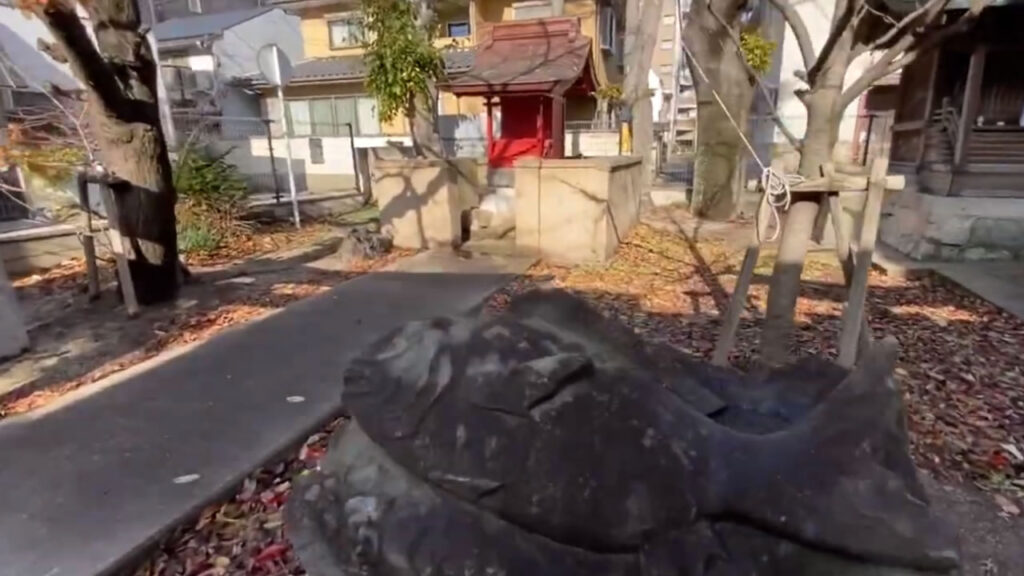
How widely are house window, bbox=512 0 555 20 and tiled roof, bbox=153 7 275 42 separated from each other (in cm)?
943

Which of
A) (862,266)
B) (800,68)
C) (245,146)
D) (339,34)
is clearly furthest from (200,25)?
(862,266)

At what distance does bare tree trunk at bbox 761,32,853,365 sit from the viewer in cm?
252

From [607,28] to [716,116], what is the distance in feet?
31.2

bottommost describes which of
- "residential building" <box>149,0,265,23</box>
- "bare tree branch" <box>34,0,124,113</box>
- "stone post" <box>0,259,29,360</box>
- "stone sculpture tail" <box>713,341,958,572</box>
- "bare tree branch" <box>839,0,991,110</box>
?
"stone post" <box>0,259,29,360</box>

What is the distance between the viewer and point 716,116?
8.05 m

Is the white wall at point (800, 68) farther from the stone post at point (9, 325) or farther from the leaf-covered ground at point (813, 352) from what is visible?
the stone post at point (9, 325)

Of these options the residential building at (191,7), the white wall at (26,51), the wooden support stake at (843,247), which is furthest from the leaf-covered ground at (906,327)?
the residential building at (191,7)

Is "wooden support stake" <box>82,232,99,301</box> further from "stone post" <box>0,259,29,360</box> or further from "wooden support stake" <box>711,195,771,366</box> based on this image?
"wooden support stake" <box>711,195,771,366</box>

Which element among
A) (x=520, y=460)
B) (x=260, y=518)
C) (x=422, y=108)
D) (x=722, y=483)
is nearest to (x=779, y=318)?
(x=722, y=483)

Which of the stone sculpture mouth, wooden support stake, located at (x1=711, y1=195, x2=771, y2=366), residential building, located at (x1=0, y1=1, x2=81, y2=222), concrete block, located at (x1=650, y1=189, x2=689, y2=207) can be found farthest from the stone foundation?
residential building, located at (x1=0, y1=1, x2=81, y2=222)

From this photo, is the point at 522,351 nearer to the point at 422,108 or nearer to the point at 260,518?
the point at 260,518

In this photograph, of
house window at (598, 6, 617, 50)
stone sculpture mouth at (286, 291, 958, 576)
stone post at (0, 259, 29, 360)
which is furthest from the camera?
house window at (598, 6, 617, 50)

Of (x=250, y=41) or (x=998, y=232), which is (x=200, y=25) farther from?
(x=998, y=232)

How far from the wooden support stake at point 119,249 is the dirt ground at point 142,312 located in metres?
0.12
